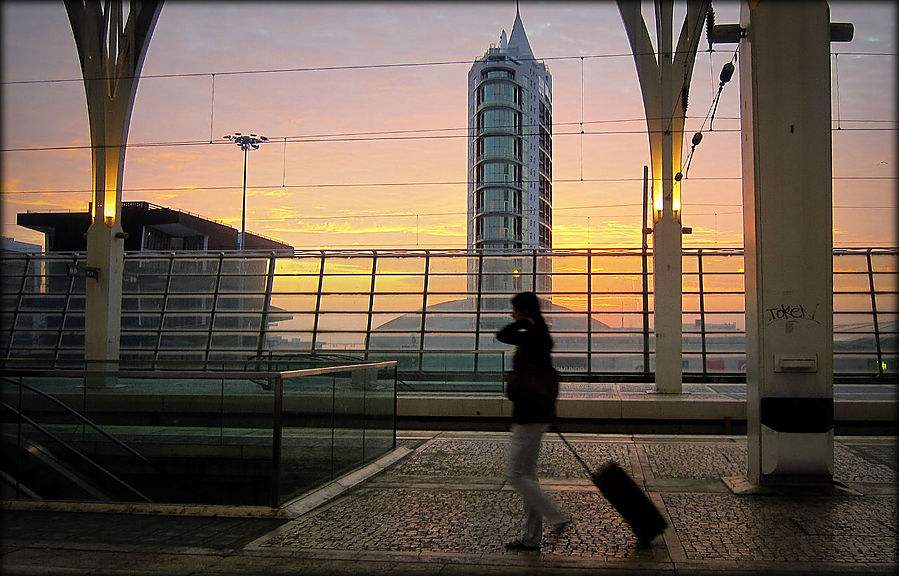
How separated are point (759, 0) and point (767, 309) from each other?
3.06m

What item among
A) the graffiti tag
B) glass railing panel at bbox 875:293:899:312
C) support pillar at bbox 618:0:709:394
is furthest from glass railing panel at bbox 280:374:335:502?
glass railing panel at bbox 875:293:899:312

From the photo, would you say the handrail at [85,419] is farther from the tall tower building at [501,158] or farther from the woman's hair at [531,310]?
the tall tower building at [501,158]

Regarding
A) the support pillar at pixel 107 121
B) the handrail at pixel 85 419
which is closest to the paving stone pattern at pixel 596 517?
the handrail at pixel 85 419

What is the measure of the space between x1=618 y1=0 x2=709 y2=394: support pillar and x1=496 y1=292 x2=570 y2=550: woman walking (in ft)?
38.8

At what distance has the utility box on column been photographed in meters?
8.08

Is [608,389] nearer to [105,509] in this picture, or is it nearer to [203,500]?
[203,500]

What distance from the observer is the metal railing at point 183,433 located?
25.2ft

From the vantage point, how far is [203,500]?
948 cm

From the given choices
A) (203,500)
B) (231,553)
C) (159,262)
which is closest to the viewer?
(231,553)

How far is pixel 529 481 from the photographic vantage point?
240 inches

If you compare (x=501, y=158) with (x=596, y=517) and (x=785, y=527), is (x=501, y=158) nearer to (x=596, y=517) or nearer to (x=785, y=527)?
(x=596, y=517)

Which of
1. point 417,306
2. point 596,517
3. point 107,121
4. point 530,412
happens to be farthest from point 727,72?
point 417,306

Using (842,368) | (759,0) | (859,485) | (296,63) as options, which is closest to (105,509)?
(859,485)

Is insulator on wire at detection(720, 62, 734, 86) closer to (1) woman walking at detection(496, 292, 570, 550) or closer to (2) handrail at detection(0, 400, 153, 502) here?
(1) woman walking at detection(496, 292, 570, 550)
